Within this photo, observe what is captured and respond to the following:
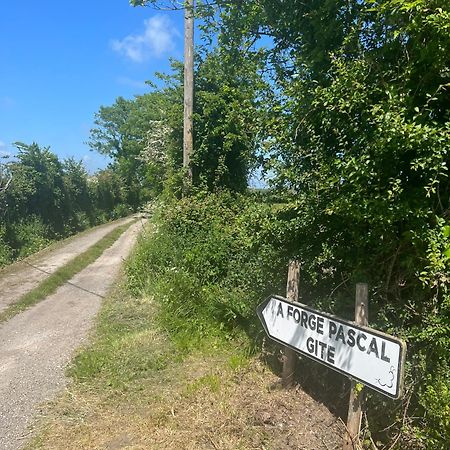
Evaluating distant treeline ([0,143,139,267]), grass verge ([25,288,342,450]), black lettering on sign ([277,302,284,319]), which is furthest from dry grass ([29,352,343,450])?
distant treeline ([0,143,139,267])

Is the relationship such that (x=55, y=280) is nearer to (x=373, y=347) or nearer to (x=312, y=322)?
Result: (x=312, y=322)

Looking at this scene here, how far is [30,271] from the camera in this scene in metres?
12.1

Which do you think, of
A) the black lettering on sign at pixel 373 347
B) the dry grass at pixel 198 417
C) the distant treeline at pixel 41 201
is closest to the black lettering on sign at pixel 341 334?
the black lettering on sign at pixel 373 347

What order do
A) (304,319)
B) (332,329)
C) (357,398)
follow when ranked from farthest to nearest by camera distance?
1. (304,319)
2. (332,329)
3. (357,398)

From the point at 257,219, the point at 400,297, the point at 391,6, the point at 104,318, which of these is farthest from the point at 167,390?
the point at 391,6

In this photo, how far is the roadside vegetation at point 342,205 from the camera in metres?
2.68

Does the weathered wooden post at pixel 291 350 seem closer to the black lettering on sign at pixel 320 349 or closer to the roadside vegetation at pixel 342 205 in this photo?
the roadside vegetation at pixel 342 205

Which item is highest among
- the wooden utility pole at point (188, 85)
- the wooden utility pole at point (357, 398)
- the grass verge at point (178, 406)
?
the wooden utility pole at point (188, 85)

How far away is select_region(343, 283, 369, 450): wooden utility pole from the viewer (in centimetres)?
296

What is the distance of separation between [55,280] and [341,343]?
922 centimetres

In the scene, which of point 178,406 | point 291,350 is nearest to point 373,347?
point 291,350

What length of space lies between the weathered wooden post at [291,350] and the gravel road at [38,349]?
2.32 metres

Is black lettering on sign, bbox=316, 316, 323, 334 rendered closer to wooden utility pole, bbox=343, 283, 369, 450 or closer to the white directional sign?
the white directional sign

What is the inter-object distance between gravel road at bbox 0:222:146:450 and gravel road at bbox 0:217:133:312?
0.83 metres
